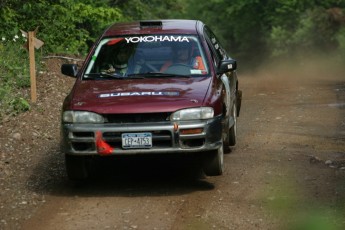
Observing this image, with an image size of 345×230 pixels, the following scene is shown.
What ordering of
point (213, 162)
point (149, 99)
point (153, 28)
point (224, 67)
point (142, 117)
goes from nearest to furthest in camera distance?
point (142, 117) → point (149, 99) → point (213, 162) → point (224, 67) → point (153, 28)

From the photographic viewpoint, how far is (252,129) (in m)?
11.7

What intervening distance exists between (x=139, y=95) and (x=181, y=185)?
3.60 ft

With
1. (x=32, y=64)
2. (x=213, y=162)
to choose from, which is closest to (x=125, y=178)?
(x=213, y=162)

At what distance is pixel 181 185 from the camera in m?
7.81

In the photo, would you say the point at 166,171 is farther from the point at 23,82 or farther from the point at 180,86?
the point at 23,82

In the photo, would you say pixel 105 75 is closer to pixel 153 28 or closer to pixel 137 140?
pixel 153 28

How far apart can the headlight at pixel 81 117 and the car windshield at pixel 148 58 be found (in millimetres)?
950

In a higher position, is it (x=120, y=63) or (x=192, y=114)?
(x=120, y=63)

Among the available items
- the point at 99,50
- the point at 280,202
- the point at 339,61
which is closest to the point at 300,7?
the point at 339,61

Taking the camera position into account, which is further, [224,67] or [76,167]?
[224,67]

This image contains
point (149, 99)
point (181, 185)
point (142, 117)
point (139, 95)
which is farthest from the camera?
point (181, 185)

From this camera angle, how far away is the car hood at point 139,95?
720 cm

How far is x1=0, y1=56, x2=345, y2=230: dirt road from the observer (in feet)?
21.0

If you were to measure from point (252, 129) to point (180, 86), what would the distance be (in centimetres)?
414
